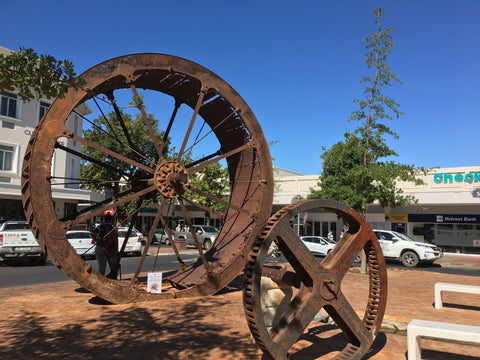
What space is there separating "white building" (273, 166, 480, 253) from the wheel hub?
15030 mm

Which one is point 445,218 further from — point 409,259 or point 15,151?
point 15,151

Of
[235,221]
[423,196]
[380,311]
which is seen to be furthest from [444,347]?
[423,196]

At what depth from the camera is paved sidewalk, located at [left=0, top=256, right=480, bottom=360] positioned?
186 inches

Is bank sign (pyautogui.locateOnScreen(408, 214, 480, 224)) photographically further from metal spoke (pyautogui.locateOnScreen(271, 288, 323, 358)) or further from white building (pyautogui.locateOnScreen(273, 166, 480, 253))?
metal spoke (pyautogui.locateOnScreen(271, 288, 323, 358))

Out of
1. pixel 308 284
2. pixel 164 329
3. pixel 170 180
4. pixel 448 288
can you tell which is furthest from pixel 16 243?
pixel 448 288

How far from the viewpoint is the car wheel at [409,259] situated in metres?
17.0

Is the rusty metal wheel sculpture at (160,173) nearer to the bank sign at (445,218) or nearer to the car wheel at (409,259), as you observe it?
the car wheel at (409,259)

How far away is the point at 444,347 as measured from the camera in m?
5.18

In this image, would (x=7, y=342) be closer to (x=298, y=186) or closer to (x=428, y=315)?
(x=428, y=315)

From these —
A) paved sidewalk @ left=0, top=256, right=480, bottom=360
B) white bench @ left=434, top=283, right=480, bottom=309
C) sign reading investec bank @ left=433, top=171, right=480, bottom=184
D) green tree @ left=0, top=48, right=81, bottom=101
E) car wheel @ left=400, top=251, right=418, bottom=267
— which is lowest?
car wheel @ left=400, top=251, right=418, bottom=267

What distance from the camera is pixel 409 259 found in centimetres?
1712

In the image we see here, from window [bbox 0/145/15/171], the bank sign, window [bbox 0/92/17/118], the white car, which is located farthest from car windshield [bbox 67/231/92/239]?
the bank sign

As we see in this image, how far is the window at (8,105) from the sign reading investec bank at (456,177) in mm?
26436

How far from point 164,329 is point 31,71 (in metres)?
4.04
